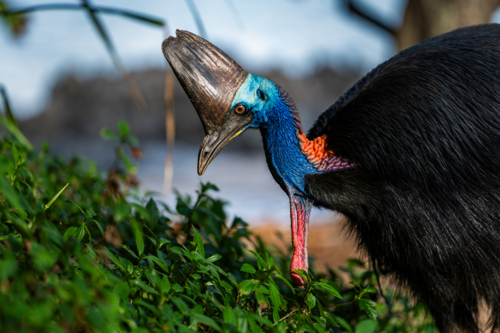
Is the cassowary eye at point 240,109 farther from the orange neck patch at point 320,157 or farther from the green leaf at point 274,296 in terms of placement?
the green leaf at point 274,296

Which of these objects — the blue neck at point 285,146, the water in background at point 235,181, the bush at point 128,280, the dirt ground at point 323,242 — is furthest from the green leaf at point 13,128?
the water in background at point 235,181

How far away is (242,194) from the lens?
23.3 feet

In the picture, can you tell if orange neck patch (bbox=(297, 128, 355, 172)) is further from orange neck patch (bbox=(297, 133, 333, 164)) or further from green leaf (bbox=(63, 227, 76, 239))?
green leaf (bbox=(63, 227, 76, 239))

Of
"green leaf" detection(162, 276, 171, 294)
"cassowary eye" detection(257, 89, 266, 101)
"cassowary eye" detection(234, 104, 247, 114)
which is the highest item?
"cassowary eye" detection(257, 89, 266, 101)

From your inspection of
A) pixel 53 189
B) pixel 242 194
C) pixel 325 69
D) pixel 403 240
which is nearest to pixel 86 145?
pixel 242 194

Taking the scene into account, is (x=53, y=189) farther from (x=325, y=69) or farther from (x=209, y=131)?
(x=325, y=69)

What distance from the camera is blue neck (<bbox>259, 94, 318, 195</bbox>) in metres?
1.69

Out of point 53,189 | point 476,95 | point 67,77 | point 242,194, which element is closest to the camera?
point 476,95

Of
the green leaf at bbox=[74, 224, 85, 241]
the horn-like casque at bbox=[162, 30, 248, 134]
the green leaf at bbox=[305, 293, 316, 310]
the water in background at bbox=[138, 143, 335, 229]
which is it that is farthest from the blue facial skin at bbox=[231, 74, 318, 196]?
the water in background at bbox=[138, 143, 335, 229]

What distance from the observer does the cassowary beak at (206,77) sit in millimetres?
1530

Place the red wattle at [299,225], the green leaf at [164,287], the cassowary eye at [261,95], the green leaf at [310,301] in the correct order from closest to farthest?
the green leaf at [164,287] < the green leaf at [310,301] < the cassowary eye at [261,95] < the red wattle at [299,225]

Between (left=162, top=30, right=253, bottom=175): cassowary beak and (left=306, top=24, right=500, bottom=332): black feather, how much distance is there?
15.6 inches

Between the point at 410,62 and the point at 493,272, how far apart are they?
2.60 feet

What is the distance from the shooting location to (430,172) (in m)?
1.54
